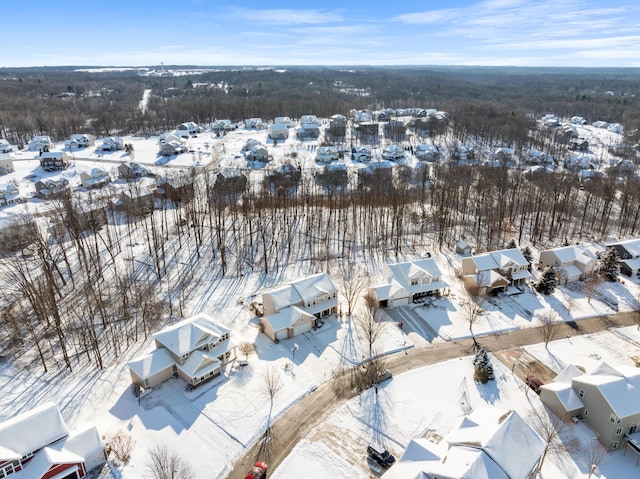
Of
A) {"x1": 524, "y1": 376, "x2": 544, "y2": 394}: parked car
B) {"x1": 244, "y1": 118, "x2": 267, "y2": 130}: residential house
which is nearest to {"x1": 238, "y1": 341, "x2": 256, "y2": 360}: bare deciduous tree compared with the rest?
{"x1": 524, "y1": 376, "x2": 544, "y2": 394}: parked car

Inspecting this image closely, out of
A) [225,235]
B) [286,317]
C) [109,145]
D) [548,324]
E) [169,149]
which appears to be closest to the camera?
[548,324]

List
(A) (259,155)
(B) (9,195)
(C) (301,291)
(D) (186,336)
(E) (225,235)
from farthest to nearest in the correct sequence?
(A) (259,155)
(B) (9,195)
(E) (225,235)
(C) (301,291)
(D) (186,336)

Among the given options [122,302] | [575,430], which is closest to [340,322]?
[575,430]

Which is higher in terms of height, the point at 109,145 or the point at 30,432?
the point at 109,145

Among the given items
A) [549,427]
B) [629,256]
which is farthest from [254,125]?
[549,427]

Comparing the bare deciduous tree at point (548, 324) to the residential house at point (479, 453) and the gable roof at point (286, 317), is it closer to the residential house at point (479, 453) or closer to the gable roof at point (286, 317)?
the residential house at point (479, 453)

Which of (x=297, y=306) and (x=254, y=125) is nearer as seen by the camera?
(x=297, y=306)

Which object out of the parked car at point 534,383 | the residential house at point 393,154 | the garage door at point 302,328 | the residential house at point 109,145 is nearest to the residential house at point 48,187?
the residential house at point 109,145

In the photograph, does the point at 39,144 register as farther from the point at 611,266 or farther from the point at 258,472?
the point at 611,266
